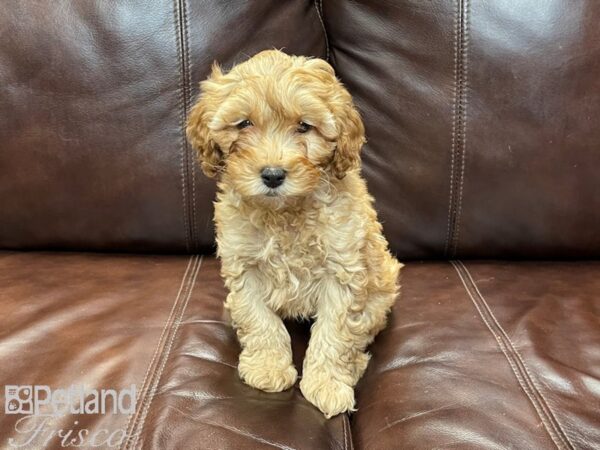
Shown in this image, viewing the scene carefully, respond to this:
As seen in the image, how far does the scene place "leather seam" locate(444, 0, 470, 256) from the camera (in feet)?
6.66

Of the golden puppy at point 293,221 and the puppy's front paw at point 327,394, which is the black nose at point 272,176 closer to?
the golden puppy at point 293,221

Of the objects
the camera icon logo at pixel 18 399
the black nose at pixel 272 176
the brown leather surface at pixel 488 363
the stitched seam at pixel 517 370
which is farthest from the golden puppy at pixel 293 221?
the camera icon logo at pixel 18 399

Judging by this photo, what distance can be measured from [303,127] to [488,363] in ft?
2.50

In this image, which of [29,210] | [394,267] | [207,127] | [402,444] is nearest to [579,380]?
[402,444]

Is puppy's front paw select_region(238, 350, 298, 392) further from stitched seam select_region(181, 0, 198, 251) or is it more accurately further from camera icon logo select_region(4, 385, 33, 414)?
stitched seam select_region(181, 0, 198, 251)

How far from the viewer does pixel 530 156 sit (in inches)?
82.3

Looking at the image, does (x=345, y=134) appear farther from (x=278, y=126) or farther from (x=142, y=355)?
(x=142, y=355)

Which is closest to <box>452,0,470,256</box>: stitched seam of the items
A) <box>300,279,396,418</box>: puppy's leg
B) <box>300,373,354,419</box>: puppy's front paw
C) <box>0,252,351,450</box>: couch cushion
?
<box>300,279,396,418</box>: puppy's leg

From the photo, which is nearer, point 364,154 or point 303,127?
point 303,127

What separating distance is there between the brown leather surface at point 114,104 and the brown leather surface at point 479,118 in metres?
0.26

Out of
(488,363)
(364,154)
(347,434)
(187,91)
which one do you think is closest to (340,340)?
(347,434)

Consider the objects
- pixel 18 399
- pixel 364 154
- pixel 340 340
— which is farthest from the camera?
pixel 364 154

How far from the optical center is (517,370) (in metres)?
1.55

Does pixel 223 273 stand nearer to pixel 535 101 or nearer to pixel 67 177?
A: pixel 67 177
